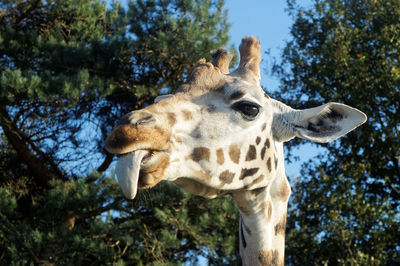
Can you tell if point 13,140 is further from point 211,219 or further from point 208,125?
point 208,125

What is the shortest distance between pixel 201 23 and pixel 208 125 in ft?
27.3

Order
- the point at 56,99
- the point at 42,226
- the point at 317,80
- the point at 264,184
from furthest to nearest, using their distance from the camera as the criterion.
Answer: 1. the point at 317,80
2. the point at 42,226
3. the point at 56,99
4. the point at 264,184

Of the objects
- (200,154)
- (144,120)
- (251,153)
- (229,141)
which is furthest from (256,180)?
(144,120)

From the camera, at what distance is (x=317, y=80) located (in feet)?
37.6

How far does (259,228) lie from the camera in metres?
2.66

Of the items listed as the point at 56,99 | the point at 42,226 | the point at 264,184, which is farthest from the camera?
the point at 42,226

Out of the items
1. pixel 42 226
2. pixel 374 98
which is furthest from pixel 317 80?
pixel 42 226

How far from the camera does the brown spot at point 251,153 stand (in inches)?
100

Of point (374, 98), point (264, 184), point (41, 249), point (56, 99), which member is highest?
point (374, 98)

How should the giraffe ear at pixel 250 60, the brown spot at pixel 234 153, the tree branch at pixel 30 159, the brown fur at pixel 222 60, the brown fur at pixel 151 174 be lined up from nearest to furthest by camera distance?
the brown fur at pixel 151 174
the brown spot at pixel 234 153
the giraffe ear at pixel 250 60
the brown fur at pixel 222 60
the tree branch at pixel 30 159

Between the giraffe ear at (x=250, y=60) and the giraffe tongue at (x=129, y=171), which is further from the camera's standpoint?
the giraffe ear at (x=250, y=60)

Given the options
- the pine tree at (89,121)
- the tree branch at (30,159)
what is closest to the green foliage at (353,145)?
the pine tree at (89,121)

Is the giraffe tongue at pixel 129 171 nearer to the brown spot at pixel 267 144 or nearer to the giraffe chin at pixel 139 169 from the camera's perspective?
the giraffe chin at pixel 139 169

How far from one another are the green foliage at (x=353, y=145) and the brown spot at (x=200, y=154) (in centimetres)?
769
